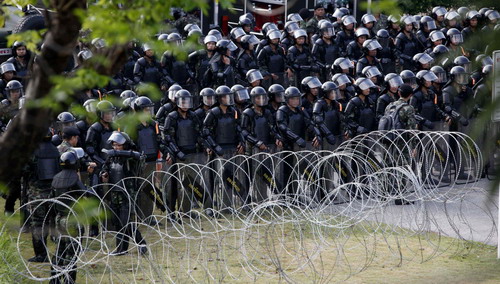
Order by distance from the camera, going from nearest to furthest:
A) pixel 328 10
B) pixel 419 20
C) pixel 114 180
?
pixel 114 180 → pixel 419 20 → pixel 328 10

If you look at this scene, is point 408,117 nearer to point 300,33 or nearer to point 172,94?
point 172,94

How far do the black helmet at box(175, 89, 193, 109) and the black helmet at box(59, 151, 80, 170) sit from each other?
11.3 feet

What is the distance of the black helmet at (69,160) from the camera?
9.62 m

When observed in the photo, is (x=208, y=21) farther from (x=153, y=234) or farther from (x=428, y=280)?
(x=428, y=280)

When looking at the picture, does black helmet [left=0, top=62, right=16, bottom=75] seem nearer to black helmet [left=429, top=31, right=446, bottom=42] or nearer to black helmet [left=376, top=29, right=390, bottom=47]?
black helmet [left=376, top=29, right=390, bottom=47]

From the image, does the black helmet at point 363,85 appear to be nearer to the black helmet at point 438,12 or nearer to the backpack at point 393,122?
the backpack at point 393,122

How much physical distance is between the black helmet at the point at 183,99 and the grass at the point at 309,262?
189 centimetres

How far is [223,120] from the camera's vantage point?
43.9 ft

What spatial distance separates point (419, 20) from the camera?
68.6ft

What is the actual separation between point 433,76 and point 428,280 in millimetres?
5635

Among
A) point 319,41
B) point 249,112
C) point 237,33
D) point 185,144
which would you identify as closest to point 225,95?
point 249,112

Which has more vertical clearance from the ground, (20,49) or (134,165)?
(20,49)

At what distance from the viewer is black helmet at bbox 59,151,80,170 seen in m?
9.62

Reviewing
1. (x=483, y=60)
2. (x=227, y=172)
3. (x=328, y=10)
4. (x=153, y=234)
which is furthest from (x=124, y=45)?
(x=328, y=10)
